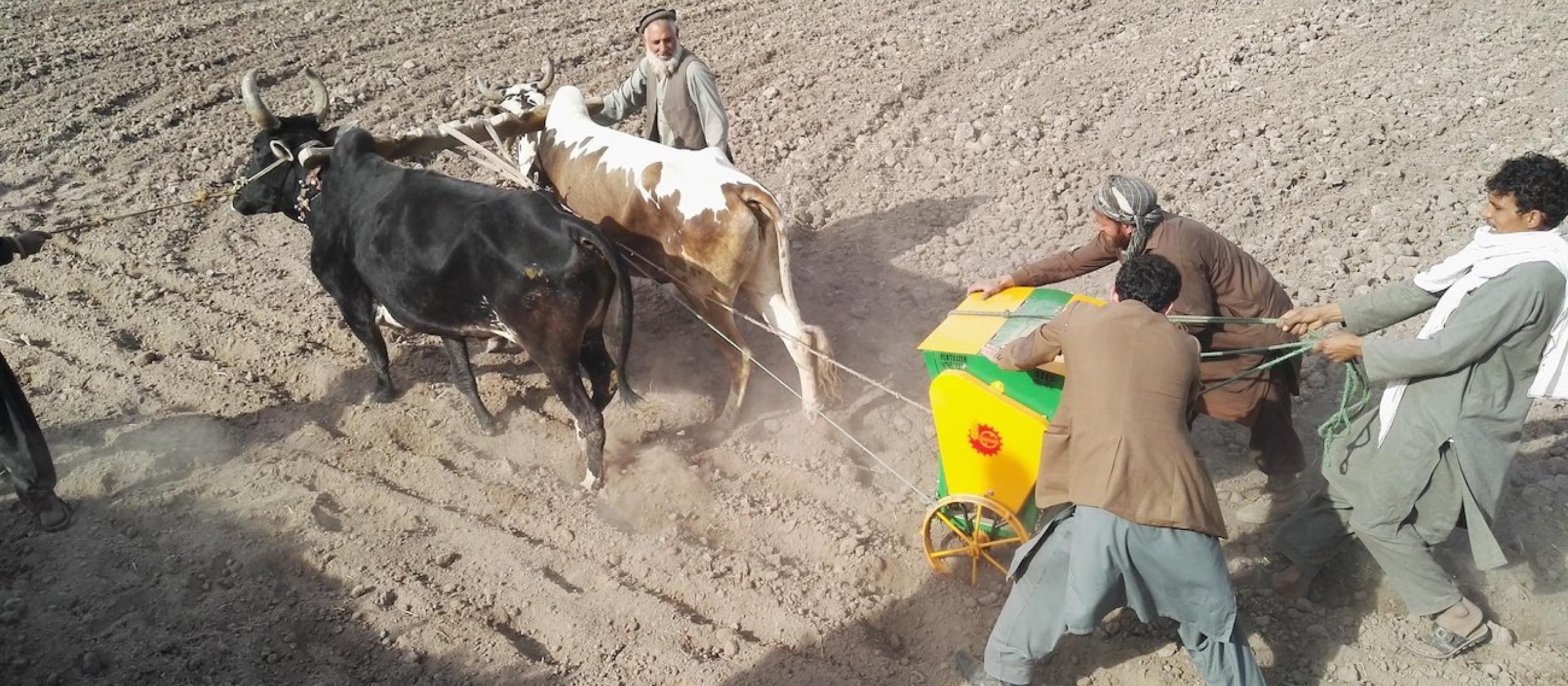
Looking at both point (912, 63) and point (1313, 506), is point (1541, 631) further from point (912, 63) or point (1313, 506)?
point (912, 63)

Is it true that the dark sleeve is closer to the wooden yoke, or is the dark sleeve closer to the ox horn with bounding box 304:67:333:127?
the wooden yoke

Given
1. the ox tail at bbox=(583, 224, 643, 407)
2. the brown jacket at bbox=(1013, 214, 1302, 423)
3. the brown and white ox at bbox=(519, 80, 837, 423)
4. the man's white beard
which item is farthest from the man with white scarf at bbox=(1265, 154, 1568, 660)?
the man's white beard

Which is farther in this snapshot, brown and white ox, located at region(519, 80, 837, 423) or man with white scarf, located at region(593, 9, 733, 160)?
man with white scarf, located at region(593, 9, 733, 160)

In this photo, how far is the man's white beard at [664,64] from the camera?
19.4 ft

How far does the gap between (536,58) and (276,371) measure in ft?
16.6

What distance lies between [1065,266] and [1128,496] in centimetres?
152

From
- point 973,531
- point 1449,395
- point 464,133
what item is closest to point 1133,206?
point 1449,395

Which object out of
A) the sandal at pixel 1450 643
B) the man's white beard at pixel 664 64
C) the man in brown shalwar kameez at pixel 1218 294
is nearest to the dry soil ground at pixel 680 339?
the sandal at pixel 1450 643

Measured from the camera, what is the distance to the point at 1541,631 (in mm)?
3893

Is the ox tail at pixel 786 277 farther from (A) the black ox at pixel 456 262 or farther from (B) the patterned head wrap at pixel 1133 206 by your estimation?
(B) the patterned head wrap at pixel 1133 206

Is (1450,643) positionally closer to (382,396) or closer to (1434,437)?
(1434,437)

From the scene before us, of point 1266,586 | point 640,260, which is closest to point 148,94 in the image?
point 640,260

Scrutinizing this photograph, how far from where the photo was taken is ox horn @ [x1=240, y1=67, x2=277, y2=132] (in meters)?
5.18

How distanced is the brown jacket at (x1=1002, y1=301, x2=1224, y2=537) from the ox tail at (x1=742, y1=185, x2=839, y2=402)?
1825 millimetres
